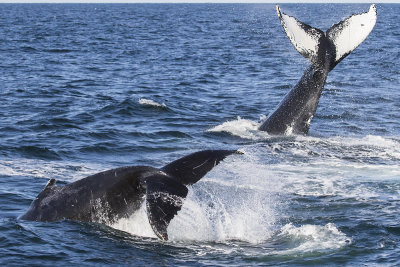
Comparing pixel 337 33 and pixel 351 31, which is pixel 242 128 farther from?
pixel 351 31

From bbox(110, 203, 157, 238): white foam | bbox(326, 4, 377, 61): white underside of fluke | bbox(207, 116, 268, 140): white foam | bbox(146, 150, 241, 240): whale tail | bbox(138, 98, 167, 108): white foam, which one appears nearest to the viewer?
bbox(146, 150, 241, 240): whale tail

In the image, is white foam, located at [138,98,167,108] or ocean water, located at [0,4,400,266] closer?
ocean water, located at [0,4,400,266]

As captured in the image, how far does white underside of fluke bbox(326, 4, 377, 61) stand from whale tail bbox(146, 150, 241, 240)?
23.1ft

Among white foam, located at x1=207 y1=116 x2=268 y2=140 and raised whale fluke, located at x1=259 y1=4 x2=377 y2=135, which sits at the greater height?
raised whale fluke, located at x1=259 y1=4 x2=377 y2=135

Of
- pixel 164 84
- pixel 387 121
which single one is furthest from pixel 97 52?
pixel 387 121

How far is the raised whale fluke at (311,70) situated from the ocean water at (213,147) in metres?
0.37

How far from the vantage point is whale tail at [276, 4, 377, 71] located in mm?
14234

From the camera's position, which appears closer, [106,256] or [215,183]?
[106,256]

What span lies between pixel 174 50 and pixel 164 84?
14.6m

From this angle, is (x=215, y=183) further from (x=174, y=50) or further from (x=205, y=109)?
(x=174, y=50)

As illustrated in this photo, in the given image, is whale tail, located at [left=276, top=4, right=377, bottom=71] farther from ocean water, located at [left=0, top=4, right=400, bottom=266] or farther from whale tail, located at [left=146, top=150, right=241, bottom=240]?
whale tail, located at [left=146, top=150, right=241, bottom=240]

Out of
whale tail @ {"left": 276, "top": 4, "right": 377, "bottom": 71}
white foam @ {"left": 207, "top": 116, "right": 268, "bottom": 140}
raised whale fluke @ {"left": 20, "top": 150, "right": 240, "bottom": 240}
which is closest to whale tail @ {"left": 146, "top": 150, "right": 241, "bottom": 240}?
raised whale fluke @ {"left": 20, "top": 150, "right": 240, "bottom": 240}

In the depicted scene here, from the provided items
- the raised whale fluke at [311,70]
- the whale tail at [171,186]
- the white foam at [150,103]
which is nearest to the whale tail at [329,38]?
the raised whale fluke at [311,70]

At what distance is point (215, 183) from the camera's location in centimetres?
1162
